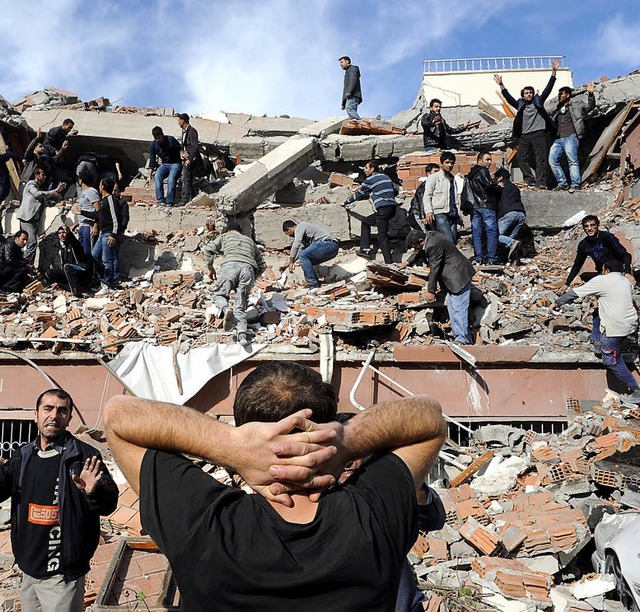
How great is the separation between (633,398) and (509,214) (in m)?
3.89

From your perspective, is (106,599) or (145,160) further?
(145,160)

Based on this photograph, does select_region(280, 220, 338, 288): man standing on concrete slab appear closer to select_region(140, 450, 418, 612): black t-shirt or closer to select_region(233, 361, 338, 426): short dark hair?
select_region(233, 361, 338, 426): short dark hair

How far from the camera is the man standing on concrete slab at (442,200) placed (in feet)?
32.7

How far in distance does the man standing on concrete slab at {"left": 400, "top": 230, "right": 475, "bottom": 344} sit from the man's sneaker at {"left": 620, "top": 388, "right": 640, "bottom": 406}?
77.2 inches

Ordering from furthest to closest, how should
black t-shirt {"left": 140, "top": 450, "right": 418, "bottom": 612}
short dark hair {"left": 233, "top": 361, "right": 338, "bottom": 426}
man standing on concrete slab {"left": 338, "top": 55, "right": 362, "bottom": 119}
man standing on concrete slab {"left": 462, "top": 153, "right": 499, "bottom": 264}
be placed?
1. man standing on concrete slab {"left": 338, "top": 55, "right": 362, "bottom": 119}
2. man standing on concrete slab {"left": 462, "top": 153, "right": 499, "bottom": 264}
3. short dark hair {"left": 233, "top": 361, "right": 338, "bottom": 426}
4. black t-shirt {"left": 140, "top": 450, "right": 418, "bottom": 612}

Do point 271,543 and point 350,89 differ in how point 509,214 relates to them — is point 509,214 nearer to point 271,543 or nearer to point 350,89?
point 350,89

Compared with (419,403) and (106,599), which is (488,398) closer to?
(106,599)

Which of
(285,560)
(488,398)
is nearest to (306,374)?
(285,560)

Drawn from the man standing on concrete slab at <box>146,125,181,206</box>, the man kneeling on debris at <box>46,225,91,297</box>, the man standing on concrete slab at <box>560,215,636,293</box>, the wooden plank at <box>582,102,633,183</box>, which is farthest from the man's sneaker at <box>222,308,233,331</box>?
the wooden plank at <box>582,102,633,183</box>

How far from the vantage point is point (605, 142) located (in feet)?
40.5

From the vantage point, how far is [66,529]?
11.2 feet

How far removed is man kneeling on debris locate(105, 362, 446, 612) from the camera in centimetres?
141

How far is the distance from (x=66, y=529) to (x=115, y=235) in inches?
298

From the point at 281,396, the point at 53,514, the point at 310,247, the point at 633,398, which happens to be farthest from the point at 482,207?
the point at 281,396
